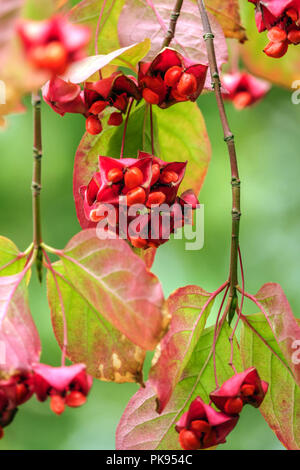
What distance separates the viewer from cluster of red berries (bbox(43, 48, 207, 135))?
60cm

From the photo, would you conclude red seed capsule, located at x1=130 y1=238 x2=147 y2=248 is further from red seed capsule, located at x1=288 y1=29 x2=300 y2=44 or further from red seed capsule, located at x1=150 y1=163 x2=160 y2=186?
red seed capsule, located at x1=288 y1=29 x2=300 y2=44

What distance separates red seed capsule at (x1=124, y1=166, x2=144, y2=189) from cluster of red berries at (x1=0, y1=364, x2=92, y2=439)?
→ 146 millimetres

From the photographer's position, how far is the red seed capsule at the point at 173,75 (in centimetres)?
60

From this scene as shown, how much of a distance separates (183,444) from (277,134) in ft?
6.42

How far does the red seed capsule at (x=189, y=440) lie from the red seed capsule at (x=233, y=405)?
0.03m

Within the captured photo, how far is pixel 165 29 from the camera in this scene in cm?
72

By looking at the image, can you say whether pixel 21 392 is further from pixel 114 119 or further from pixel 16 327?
pixel 114 119

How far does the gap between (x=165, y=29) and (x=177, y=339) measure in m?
0.32

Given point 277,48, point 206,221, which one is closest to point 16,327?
point 277,48

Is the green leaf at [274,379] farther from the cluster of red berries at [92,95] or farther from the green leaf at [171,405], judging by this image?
the cluster of red berries at [92,95]

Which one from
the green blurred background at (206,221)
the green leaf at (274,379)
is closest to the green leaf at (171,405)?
the green leaf at (274,379)

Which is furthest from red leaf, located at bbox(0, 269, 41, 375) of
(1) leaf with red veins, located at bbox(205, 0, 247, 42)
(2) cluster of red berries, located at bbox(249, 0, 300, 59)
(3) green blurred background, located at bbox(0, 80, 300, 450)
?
(3) green blurred background, located at bbox(0, 80, 300, 450)

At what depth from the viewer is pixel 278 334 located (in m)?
0.63

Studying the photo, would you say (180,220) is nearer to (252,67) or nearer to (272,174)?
(252,67)
